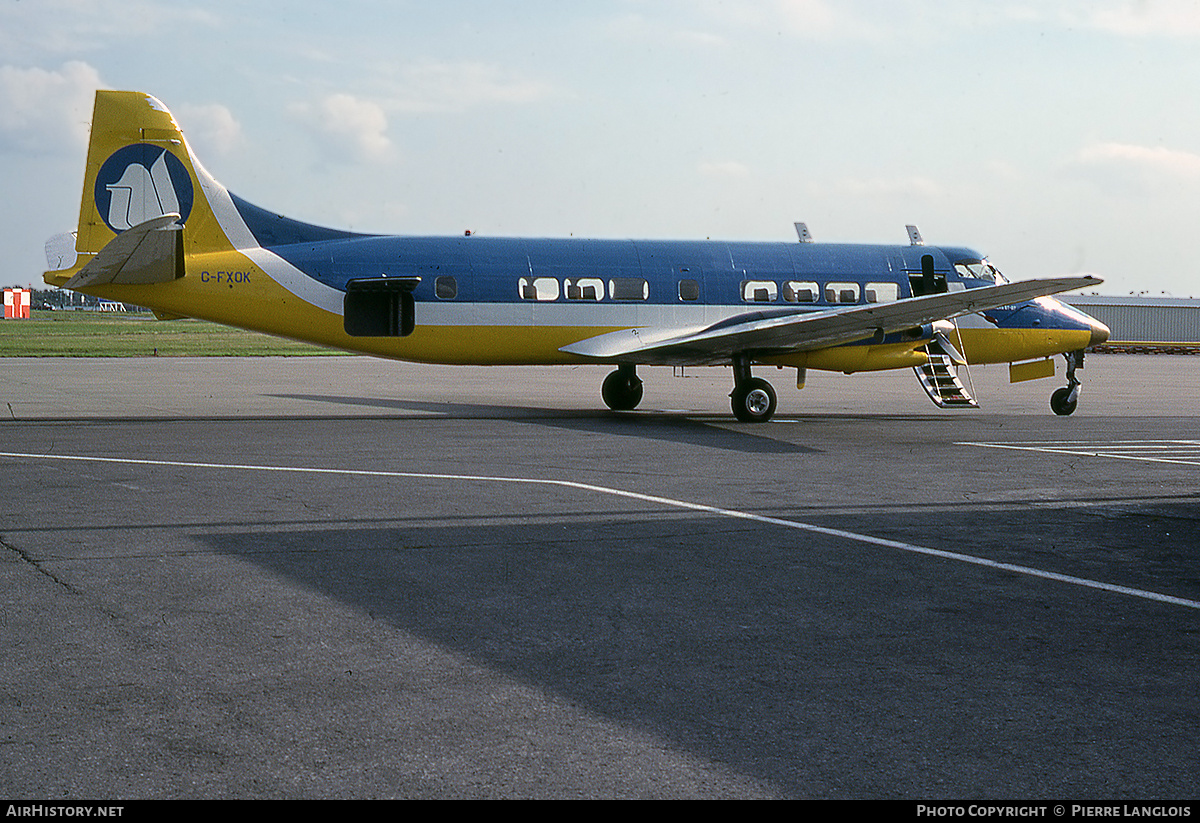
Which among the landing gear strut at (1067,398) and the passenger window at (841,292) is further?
the landing gear strut at (1067,398)

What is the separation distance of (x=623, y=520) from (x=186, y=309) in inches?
545

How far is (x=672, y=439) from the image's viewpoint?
18766 millimetres

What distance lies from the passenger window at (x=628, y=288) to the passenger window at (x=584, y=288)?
235 millimetres

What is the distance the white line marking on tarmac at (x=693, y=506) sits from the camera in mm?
8125

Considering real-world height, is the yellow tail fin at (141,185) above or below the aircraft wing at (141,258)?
above

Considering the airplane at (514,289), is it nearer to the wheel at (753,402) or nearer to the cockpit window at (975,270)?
the wheel at (753,402)

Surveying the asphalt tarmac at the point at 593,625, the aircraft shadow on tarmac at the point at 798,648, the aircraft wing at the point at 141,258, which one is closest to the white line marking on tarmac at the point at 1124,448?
the asphalt tarmac at the point at 593,625

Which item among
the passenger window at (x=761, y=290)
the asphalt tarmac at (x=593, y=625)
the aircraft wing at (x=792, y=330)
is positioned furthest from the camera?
the passenger window at (x=761, y=290)

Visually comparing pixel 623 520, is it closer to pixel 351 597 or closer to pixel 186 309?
pixel 351 597

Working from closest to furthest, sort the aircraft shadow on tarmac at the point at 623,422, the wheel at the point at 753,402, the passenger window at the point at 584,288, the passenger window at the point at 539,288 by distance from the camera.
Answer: the aircraft shadow on tarmac at the point at 623,422 → the wheel at the point at 753,402 → the passenger window at the point at 539,288 → the passenger window at the point at 584,288

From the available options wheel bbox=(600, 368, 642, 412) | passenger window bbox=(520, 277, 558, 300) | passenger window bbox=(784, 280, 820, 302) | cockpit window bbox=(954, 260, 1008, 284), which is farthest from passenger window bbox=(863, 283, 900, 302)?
passenger window bbox=(520, 277, 558, 300)

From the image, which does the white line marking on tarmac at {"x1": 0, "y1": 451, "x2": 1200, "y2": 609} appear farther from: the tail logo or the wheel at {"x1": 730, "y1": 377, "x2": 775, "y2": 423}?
the wheel at {"x1": 730, "y1": 377, "x2": 775, "y2": 423}

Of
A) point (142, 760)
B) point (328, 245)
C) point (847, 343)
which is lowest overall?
point (142, 760)

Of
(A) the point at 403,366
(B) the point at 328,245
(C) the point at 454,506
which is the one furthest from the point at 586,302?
(A) the point at 403,366
